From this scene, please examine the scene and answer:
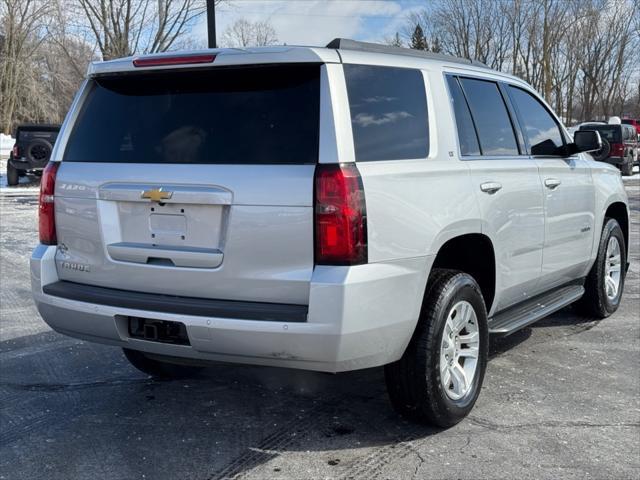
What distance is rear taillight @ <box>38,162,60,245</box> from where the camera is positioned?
3.61 meters

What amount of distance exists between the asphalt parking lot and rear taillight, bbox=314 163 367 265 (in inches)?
41.0

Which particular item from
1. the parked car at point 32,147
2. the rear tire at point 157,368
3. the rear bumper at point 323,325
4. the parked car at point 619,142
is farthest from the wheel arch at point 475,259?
the parked car at point 619,142

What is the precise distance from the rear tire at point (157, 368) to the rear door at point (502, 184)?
6.81ft

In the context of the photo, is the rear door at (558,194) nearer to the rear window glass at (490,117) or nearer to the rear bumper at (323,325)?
the rear window glass at (490,117)

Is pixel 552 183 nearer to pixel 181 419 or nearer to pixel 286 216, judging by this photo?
pixel 286 216

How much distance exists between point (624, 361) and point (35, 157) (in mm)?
16949

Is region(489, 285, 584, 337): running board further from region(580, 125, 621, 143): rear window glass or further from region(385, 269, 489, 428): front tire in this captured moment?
region(580, 125, 621, 143): rear window glass

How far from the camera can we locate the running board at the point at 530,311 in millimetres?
4148

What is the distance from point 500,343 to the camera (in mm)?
5293

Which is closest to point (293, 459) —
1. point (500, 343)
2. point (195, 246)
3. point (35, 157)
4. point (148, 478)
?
point (148, 478)

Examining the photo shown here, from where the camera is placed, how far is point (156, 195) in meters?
3.24

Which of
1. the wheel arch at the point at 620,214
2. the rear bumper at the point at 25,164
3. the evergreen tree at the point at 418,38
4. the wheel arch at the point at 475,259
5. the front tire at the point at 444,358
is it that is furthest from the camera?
the evergreen tree at the point at 418,38

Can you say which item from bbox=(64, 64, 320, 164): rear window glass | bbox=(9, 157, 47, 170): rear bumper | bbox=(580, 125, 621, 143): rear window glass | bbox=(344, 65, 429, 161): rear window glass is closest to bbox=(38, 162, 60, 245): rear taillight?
bbox=(64, 64, 320, 164): rear window glass

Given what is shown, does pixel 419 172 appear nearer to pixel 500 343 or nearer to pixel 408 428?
pixel 408 428
